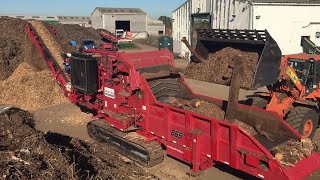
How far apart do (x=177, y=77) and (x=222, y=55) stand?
168 centimetres

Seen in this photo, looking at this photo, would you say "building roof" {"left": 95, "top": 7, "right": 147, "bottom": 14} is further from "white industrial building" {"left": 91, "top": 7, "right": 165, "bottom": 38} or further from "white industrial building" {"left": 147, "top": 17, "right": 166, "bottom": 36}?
"white industrial building" {"left": 147, "top": 17, "right": 166, "bottom": 36}

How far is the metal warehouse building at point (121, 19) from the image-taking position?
5094 cm

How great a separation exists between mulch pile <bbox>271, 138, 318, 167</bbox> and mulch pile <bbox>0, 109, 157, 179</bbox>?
2.73m

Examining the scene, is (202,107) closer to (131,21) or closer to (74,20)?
(131,21)

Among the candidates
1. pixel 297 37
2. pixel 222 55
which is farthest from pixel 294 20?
pixel 222 55

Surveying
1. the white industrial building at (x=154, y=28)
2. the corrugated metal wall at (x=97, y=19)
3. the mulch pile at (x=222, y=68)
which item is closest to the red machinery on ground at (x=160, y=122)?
the mulch pile at (x=222, y=68)

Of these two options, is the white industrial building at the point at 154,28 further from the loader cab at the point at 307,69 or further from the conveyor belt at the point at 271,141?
the conveyor belt at the point at 271,141

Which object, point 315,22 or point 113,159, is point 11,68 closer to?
point 113,159

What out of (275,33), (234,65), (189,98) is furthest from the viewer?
(275,33)

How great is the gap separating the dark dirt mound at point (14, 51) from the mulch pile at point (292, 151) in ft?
39.6

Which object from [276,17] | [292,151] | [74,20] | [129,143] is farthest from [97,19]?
[292,151]

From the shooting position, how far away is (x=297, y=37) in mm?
20672

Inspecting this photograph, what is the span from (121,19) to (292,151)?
48.3 m

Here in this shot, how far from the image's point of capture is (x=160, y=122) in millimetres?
7754
